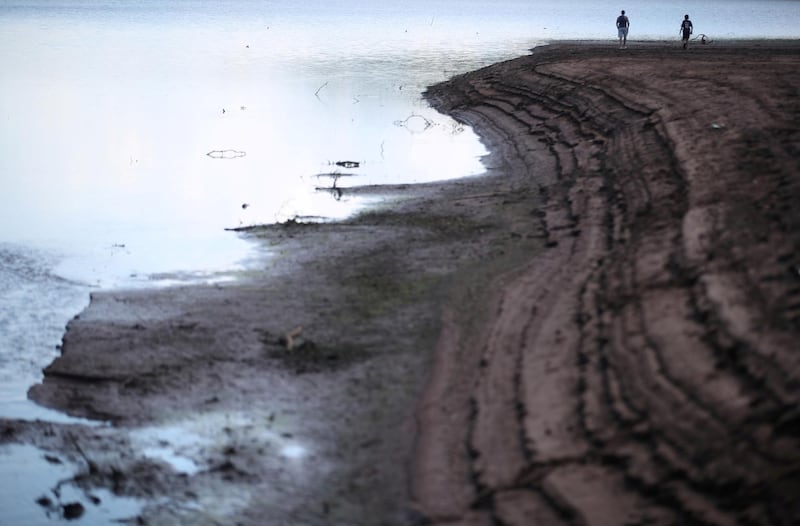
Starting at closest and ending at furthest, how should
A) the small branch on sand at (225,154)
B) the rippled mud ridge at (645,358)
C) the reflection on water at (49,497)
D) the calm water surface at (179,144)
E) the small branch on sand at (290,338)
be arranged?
the rippled mud ridge at (645,358)
the reflection on water at (49,497)
the small branch on sand at (290,338)
the calm water surface at (179,144)
the small branch on sand at (225,154)

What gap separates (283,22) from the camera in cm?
8881

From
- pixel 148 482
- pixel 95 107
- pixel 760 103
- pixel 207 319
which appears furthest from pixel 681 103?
pixel 95 107

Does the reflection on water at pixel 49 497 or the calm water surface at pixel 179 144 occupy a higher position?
the calm water surface at pixel 179 144

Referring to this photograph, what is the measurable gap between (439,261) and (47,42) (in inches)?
2023

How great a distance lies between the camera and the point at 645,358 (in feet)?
35.3

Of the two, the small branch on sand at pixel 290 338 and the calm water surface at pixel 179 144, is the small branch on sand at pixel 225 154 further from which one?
the small branch on sand at pixel 290 338

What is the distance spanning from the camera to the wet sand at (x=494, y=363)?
30.5 feet

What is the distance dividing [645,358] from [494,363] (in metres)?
1.87

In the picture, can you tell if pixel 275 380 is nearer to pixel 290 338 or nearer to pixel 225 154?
pixel 290 338

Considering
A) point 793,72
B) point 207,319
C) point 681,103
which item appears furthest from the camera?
point 793,72

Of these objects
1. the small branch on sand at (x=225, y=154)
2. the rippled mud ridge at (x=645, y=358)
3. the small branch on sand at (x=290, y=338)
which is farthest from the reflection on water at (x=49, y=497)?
the small branch on sand at (x=225, y=154)

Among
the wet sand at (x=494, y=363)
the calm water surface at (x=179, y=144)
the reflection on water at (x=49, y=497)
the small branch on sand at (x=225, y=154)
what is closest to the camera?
the wet sand at (x=494, y=363)

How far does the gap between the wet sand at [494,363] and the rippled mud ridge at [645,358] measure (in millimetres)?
27

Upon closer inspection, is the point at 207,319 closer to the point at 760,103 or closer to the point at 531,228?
the point at 531,228
